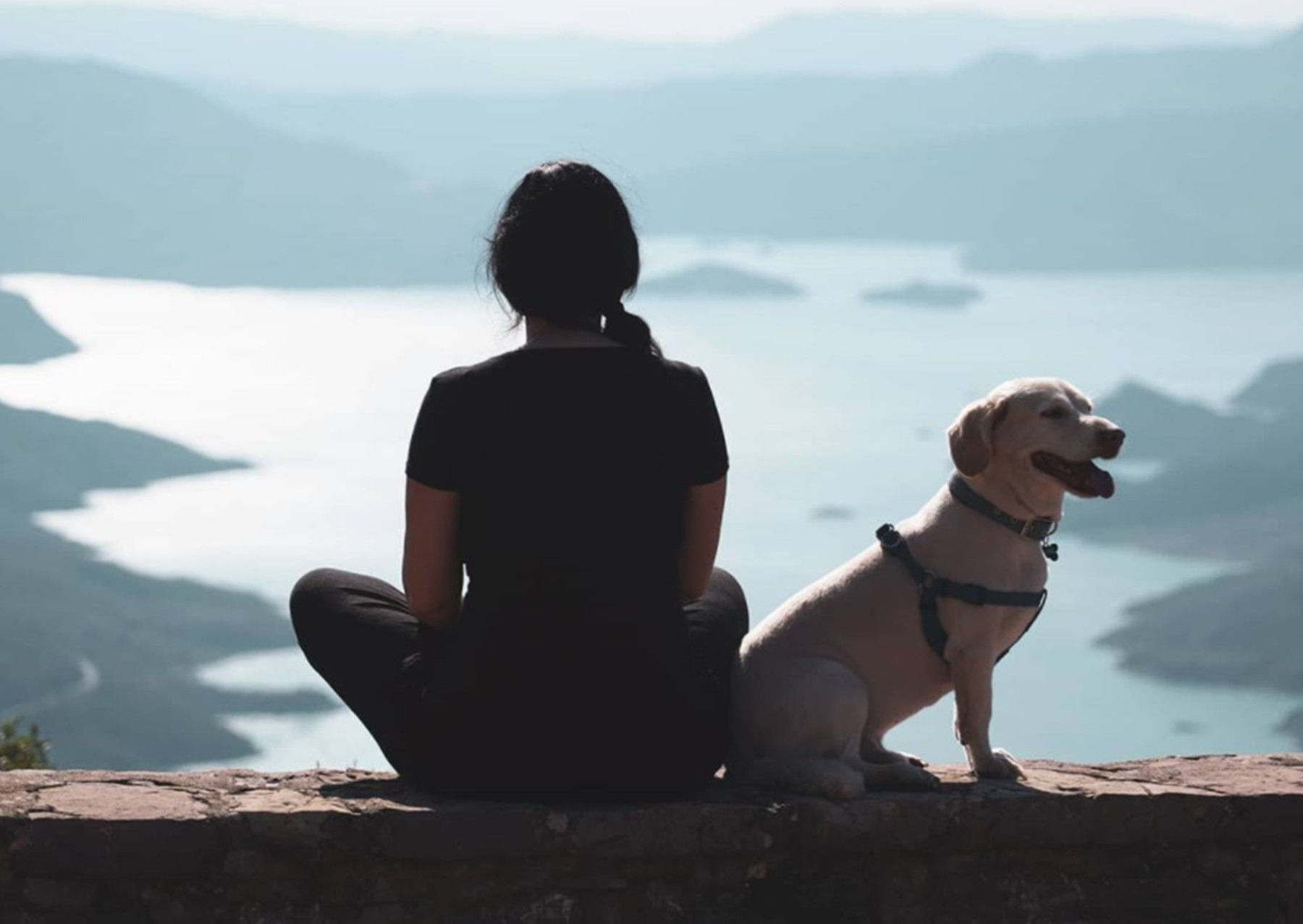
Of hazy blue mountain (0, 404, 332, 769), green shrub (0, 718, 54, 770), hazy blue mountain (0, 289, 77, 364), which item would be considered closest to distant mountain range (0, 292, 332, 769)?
hazy blue mountain (0, 404, 332, 769)

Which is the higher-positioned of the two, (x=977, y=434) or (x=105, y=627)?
(x=105, y=627)

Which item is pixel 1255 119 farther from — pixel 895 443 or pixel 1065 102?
pixel 895 443

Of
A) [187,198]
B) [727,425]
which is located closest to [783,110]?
[187,198]

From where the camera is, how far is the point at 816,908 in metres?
3.92

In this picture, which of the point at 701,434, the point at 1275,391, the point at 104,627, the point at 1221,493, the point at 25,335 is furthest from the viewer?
the point at 1275,391

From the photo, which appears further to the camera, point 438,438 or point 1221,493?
point 1221,493

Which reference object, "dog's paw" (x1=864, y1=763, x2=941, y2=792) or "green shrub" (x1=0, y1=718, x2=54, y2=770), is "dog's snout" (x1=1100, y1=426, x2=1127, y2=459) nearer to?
"dog's paw" (x1=864, y1=763, x2=941, y2=792)

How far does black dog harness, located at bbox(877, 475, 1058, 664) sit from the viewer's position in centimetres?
390

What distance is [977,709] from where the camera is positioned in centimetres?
397

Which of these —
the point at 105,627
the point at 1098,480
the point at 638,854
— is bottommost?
the point at 638,854

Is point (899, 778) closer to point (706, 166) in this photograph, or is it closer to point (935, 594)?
point (935, 594)

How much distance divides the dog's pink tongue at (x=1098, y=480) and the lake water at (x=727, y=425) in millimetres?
23320

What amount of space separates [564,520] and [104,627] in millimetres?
82419

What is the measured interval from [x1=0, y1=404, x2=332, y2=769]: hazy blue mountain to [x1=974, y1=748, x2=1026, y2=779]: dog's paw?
50.1 meters
